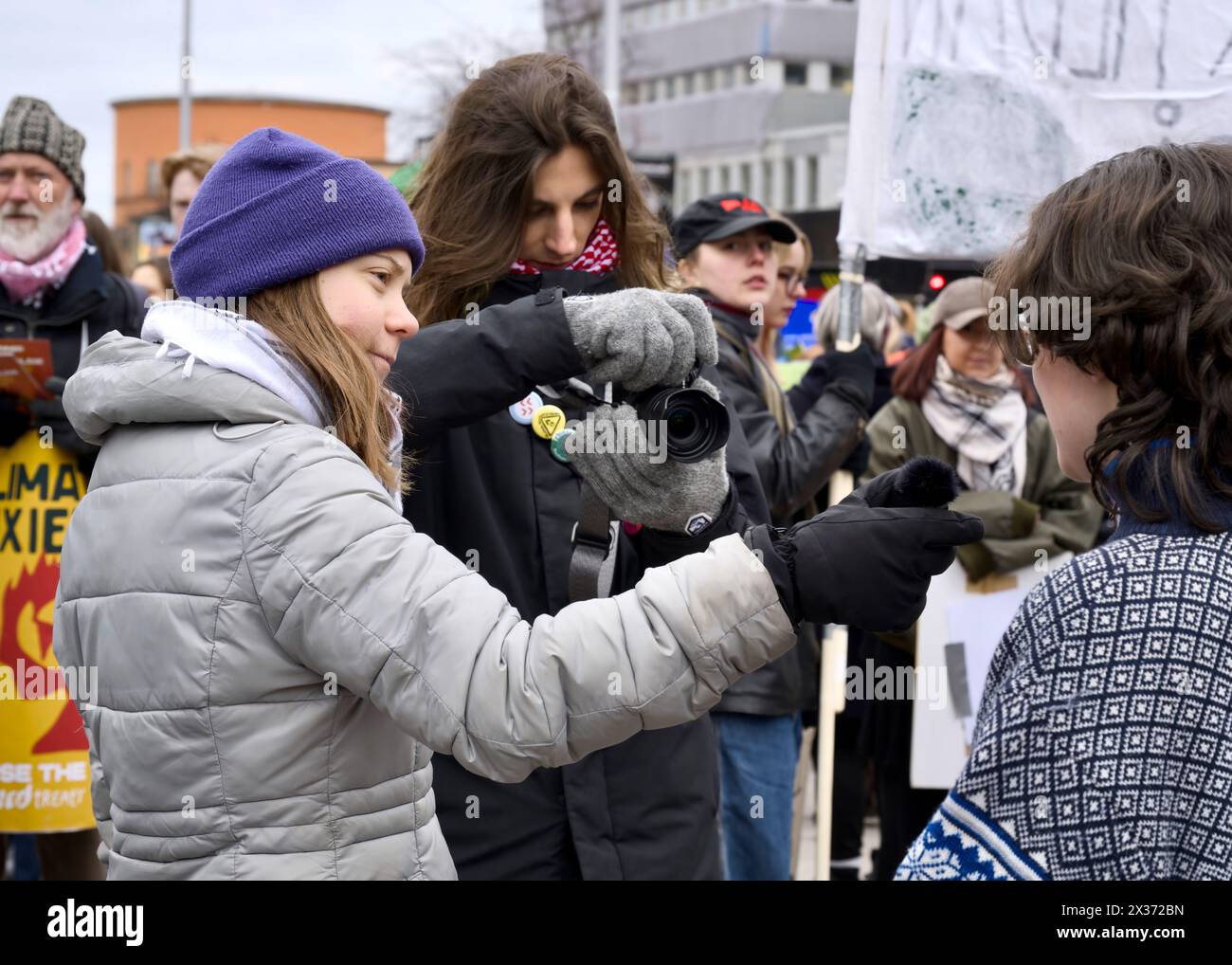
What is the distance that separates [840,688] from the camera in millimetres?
5047

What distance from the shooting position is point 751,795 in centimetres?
397

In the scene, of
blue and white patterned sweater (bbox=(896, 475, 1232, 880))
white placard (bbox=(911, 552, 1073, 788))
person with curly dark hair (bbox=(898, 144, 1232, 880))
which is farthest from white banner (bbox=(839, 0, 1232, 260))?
blue and white patterned sweater (bbox=(896, 475, 1232, 880))

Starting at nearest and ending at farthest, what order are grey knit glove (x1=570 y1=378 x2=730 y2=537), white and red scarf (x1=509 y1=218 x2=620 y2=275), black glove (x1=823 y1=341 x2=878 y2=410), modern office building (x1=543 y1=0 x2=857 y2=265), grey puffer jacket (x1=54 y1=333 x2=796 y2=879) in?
grey puffer jacket (x1=54 y1=333 x2=796 y2=879), grey knit glove (x1=570 y1=378 x2=730 y2=537), white and red scarf (x1=509 y1=218 x2=620 y2=275), black glove (x1=823 y1=341 x2=878 y2=410), modern office building (x1=543 y1=0 x2=857 y2=265)

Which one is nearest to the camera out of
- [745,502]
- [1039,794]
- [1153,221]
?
[1039,794]

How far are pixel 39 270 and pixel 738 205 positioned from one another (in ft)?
7.19

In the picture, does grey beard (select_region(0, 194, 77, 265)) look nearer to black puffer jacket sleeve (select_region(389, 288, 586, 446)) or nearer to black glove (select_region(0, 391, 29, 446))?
black glove (select_region(0, 391, 29, 446))

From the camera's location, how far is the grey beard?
4.54 m

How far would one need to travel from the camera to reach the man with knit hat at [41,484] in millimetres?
4344

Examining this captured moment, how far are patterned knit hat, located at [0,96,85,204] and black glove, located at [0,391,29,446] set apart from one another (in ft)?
2.77

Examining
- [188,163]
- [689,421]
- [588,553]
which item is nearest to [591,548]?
[588,553]

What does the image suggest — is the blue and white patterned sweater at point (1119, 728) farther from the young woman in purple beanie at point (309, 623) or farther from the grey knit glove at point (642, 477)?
the grey knit glove at point (642, 477)

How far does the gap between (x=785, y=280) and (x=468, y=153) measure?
2706 millimetres

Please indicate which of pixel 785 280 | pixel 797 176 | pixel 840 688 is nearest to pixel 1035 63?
pixel 785 280

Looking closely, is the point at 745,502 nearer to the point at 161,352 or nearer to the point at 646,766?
the point at 646,766
